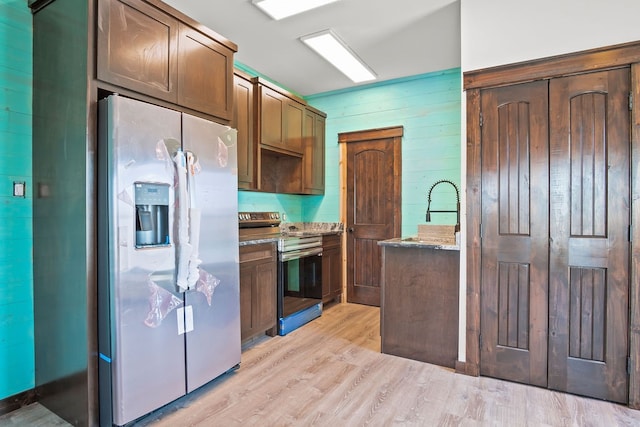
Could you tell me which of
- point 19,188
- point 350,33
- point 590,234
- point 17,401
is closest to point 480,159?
point 590,234

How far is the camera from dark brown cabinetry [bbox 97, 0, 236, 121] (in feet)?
6.56

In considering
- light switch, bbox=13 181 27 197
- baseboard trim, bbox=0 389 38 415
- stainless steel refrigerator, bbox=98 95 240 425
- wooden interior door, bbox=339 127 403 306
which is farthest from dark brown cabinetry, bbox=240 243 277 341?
wooden interior door, bbox=339 127 403 306

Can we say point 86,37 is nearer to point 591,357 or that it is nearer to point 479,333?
point 479,333

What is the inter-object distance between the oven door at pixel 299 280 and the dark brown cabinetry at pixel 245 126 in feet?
2.86

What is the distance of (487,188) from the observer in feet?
8.63

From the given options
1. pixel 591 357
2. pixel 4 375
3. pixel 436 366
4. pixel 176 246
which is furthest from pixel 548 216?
pixel 4 375

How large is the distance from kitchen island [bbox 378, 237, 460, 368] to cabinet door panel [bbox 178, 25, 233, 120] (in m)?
1.80

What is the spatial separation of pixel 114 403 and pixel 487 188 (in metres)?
2.77

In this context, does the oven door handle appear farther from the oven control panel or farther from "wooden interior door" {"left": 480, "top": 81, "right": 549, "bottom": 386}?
"wooden interior door" {"left": 480, "top": 81, "right": 549, "bottom": 386}

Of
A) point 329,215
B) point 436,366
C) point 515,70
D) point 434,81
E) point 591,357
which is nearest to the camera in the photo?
point 591,357

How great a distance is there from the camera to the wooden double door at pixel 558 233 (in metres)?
2.30

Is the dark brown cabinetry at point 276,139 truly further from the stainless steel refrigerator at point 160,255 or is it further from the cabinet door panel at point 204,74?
the stainless steel refrigerator at point 160,255

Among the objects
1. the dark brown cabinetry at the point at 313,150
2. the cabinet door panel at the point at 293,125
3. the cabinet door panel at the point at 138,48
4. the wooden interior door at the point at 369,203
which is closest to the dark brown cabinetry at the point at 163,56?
the cabinet door panel at the point at 138,48

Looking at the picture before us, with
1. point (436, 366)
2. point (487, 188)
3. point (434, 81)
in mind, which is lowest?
point (436, 366)
